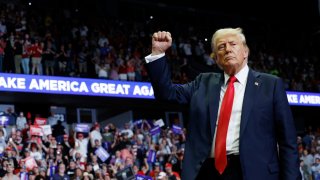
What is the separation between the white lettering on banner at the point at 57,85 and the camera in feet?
56.6

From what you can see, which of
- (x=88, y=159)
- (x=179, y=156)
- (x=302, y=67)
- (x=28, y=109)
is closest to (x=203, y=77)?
(x=88, y=159)

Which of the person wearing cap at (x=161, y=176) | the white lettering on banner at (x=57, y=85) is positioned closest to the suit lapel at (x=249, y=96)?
the person wearing cap at (x=161, y=176)

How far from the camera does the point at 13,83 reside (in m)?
16.8

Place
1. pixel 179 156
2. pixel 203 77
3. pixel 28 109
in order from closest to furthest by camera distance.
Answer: pixel 203 77, pixel 179 156, pixel 28 109

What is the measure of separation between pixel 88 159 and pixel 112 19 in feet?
33.2

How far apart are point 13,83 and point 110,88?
11.5 ft

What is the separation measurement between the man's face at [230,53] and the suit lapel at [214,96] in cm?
11

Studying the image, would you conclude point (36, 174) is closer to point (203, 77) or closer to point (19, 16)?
point (19, 16)

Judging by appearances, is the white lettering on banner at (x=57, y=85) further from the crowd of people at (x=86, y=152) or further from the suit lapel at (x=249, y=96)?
the suit lapel at (x=249, y=96)

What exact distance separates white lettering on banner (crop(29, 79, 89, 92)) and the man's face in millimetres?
14738

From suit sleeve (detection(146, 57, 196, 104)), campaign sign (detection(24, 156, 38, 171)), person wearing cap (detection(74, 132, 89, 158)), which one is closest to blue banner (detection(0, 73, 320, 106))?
person wearing cap (detection(74, 132, 89, 158))

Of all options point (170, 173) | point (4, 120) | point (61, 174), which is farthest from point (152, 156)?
point (4, 120)

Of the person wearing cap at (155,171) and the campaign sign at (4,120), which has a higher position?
the campaign sign at (4,120)

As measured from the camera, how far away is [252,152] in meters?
2.86
